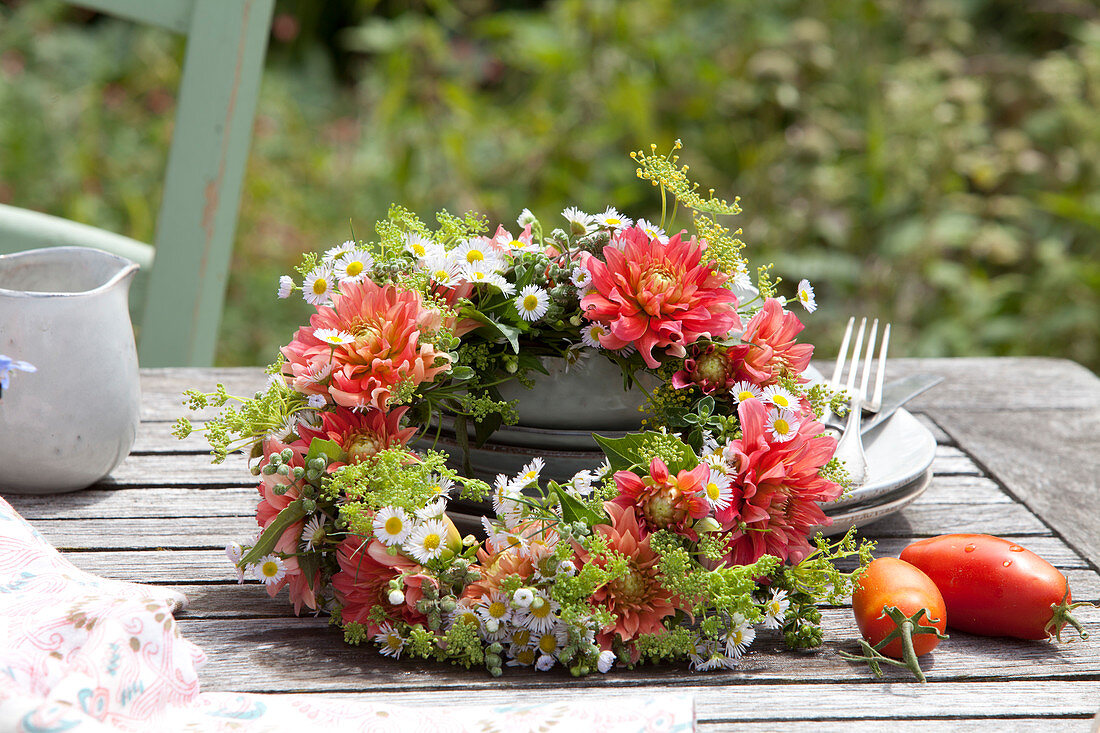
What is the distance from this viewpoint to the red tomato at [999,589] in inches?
30.7

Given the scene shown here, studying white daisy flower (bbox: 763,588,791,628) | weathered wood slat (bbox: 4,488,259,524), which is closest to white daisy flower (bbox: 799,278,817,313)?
white daisy flower (bbox: 763,588,791,628)

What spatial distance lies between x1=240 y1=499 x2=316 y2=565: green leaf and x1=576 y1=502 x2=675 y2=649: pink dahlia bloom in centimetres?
20

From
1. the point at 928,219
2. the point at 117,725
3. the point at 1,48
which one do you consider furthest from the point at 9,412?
the point at 1,48

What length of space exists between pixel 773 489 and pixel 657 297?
0.16 m

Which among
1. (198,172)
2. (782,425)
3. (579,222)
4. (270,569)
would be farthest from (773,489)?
(198,172)

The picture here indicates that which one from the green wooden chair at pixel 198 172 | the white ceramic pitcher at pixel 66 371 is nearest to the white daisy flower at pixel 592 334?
the white ceramic pitcher at pixel 66 371

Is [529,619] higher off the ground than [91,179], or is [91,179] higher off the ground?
[91,179]

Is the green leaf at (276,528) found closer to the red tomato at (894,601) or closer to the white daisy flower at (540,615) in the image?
the white daisy flower at (540,615)

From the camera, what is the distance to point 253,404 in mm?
797

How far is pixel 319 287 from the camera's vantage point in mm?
812

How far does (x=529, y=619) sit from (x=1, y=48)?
3724 mm

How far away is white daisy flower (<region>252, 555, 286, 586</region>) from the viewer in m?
0.77

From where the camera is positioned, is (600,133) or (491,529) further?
(600,133)

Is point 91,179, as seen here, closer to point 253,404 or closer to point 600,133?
point 600,133
